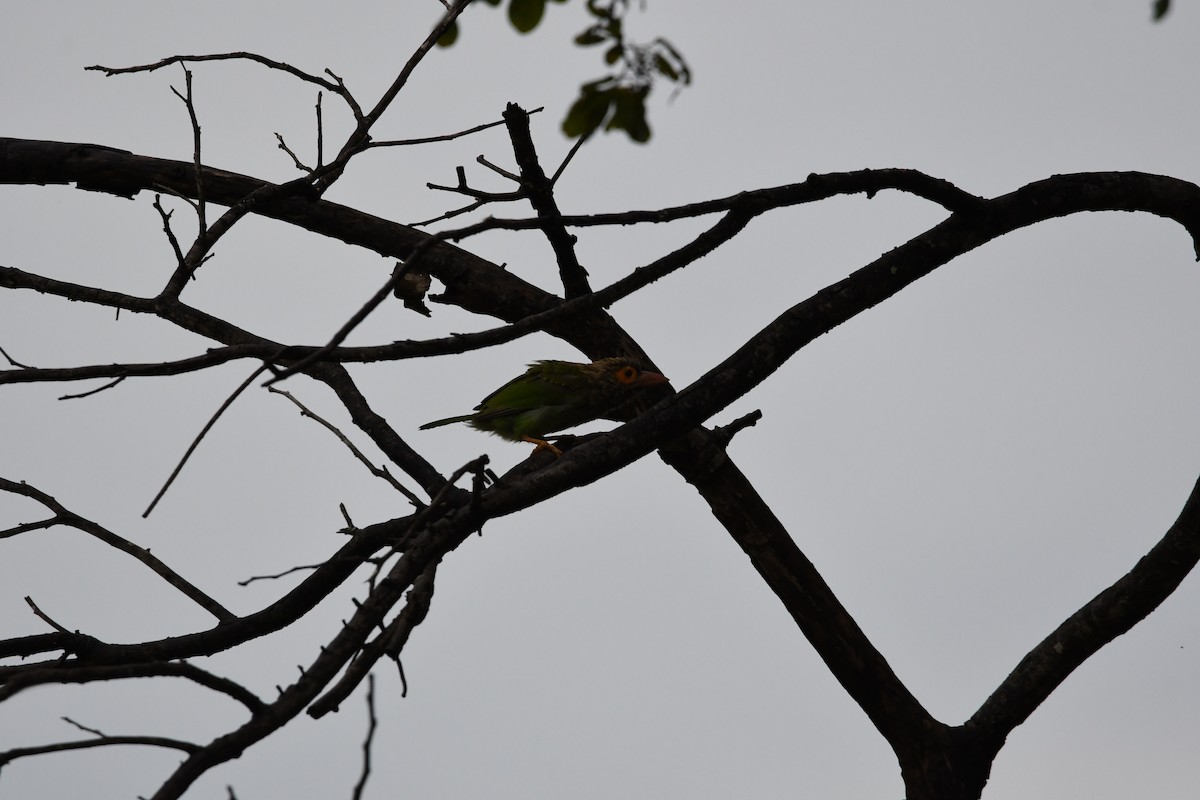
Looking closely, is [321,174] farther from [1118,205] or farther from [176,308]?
[1118,205]

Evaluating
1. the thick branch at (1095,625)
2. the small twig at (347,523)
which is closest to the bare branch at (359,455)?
the small twig at (347,523)

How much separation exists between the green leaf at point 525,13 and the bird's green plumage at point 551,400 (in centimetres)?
296

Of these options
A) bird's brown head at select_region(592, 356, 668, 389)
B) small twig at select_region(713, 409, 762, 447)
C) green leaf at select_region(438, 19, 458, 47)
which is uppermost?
bird's brown head at select_region(592, 356, 668, 389)

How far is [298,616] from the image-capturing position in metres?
3.66

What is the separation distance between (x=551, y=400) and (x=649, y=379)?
643mm

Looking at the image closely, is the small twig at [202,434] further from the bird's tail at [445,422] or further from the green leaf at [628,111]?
the bird's tail at [445,422]

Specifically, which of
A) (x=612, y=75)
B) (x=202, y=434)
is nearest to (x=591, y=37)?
(x=612, y=75)

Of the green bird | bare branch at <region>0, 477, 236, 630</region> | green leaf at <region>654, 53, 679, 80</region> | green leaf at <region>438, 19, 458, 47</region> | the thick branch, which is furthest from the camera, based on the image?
the green bird

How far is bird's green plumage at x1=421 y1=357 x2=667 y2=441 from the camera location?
17.1ft

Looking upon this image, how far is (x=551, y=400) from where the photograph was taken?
5.39 meters

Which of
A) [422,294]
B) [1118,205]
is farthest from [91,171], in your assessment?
[1118,205]

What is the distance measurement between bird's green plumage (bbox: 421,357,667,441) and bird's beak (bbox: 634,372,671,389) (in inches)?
3.2

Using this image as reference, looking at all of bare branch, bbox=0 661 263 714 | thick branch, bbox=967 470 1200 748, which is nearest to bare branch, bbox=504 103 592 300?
bare branch, bbox=0 661 263 714

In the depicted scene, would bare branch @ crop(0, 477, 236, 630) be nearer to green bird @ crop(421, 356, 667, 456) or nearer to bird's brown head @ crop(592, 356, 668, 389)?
green bird @ crop(421, 356, 667, 456)
